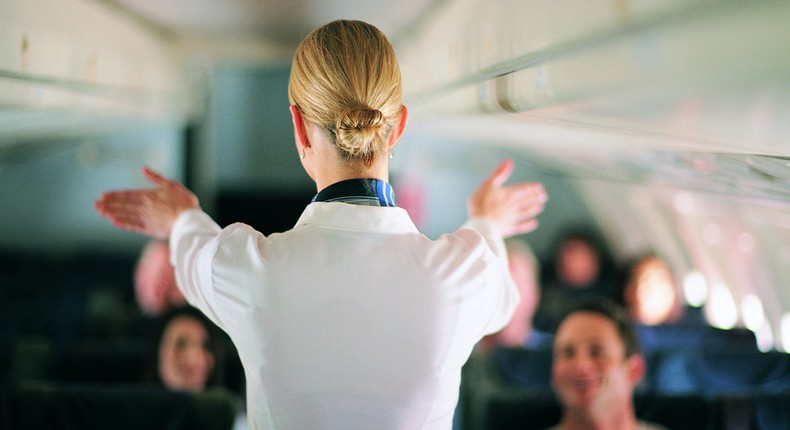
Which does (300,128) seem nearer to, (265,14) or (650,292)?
(650,292)

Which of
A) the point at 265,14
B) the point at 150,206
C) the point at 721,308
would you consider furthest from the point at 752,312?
the point at 150,206

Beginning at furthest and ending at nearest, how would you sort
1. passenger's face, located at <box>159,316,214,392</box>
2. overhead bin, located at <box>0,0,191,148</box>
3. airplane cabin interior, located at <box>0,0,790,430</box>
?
passenger's face, located at <box>159,316,214,392</box> → overhead bin, located at <box>0,0,191,148</box> → airplane cabin interior, located at <box>0,0,790,430</box>

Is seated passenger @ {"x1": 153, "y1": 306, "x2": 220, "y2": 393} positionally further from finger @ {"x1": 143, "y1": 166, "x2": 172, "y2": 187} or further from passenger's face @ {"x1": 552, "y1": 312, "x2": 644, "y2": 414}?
finger @ {"x1": 143, "y1": 166, "x2": 172, "y2": 187}

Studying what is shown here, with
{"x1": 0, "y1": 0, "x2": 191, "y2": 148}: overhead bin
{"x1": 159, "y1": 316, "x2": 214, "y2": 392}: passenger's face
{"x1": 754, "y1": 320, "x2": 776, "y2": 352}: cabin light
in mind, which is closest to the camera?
{"x1": 0, "y1": 0, "x2": 191, "y2": 148}: overhead bin

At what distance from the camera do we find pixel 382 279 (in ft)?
5.04

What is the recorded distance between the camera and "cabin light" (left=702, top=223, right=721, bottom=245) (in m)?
7.01

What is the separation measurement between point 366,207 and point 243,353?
373mm

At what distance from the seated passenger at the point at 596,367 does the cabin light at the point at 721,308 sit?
4.03 meters

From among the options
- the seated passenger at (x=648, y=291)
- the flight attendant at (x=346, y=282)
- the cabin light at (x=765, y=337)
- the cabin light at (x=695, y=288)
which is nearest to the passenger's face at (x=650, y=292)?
the seated passenger at (x=648, y=291)

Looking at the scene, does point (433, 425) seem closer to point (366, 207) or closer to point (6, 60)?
point (366, 207)

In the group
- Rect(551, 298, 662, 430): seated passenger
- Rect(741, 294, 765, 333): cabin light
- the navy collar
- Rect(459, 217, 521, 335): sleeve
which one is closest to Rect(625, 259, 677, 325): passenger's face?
Rect(741, 294, 765, 333): cabin light

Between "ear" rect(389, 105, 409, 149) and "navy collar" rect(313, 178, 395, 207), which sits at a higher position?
"ear" rect(389, 105, 409, 149)

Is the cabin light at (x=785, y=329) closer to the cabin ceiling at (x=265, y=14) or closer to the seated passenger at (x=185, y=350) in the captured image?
the cabin ceiling at (x=265, y=14)

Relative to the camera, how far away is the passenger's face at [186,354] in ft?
14.0
